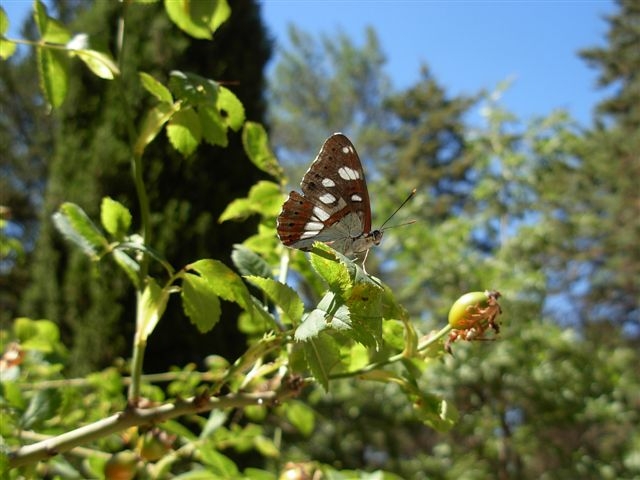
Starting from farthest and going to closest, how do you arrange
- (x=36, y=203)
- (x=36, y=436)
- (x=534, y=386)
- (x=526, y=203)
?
(x=36, y=203), (x=526, y=203), (x=534, y=386), (x=36, y=436)

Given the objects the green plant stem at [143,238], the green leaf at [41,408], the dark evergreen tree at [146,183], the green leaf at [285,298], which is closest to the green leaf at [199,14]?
the green plant stem at [143,238]

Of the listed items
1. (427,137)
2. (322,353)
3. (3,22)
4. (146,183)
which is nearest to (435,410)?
(322,353)

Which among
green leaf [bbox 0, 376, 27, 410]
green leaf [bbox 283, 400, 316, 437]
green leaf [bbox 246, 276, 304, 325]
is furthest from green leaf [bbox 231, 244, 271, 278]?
green leaf [bbox 283, 400, 316, 437]

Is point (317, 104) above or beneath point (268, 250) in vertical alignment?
above

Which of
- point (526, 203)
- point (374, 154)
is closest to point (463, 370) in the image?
point (526, 203)

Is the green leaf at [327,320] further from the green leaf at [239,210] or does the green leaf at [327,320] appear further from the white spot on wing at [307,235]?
the green leaf at [239,210]

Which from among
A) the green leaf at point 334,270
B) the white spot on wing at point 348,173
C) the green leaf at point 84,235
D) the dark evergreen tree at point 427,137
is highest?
the dark evergreen tree at point 427,137

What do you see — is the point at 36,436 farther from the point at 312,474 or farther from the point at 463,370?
the point at 463,370

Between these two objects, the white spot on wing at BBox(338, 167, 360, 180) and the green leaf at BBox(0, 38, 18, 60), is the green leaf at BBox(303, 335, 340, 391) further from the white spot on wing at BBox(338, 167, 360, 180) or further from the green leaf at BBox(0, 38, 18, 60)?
the green leaf at BBox(0, 38, 18, 60)
